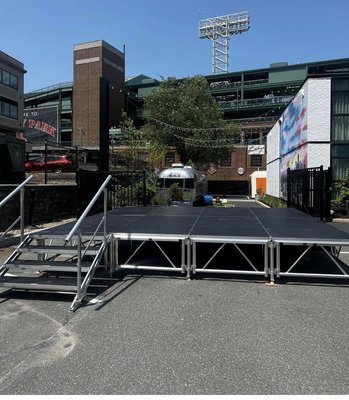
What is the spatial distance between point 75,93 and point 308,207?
226ft

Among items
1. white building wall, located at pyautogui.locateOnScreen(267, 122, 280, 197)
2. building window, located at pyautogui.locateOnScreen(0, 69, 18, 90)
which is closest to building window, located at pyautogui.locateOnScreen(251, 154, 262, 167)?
white building wall, located at pyautogui.locateOnScreen(267, 122, 280, 197)

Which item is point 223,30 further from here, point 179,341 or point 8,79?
point 179,341

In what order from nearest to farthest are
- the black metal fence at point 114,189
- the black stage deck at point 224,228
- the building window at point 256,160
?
the black stage deck at point 224,228 → the black metal fence at point 114,189 → the building window at point 256,160

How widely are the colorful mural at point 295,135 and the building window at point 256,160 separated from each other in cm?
2877

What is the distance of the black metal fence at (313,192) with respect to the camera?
11422mm

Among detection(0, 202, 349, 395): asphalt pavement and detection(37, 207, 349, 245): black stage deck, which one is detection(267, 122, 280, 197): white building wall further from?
detection(0, 202, 349, 395): asphalt pavement

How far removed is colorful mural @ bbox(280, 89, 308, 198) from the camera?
18.7 meters

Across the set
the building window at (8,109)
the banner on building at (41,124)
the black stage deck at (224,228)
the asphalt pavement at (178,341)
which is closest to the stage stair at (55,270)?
the asphalt pavement at (178,341)

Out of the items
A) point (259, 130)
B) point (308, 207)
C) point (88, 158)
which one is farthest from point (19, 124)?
point (308, 207)

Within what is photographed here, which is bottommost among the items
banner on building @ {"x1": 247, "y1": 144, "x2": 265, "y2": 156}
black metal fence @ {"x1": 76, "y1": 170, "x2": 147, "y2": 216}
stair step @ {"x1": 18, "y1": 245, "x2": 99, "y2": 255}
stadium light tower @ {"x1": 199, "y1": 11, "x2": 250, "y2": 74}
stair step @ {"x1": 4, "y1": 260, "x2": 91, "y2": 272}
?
stair step @ {"x1": 4, "y1": 260, "x2": 91, "y2": 272}

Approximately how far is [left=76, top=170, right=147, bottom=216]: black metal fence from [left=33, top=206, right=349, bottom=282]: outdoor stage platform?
4489mm

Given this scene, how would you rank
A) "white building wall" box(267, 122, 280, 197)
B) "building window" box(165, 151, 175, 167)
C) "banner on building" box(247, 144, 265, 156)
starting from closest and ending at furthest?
"white building wall" box(267, 122, 280, 197)
"banner on building" box(247, 144, 265, 156)
"building window" box(165, 151, 175, 167)

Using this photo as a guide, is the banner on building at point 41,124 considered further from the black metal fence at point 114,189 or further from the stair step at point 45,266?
the stair step at point 45,266

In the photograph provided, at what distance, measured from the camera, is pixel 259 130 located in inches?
2437
